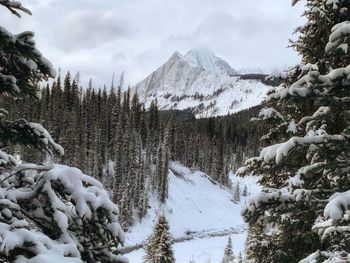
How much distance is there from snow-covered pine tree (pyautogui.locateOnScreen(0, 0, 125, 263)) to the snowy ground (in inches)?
1932

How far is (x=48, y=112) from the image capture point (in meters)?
80.5

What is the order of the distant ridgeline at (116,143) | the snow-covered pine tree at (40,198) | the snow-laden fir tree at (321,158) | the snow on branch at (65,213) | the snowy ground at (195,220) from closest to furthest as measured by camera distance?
the snow-covered pine tree at (40,198) → the snow on branch at (65,213) → the snow-laden fir tree at (321,158) → the snowy ground at (195,220) → the distant ridgeline at (116,143)

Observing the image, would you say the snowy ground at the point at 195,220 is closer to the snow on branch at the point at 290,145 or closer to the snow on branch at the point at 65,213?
the snow on branch at the point at 65,213

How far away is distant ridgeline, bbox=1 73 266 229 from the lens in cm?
7256

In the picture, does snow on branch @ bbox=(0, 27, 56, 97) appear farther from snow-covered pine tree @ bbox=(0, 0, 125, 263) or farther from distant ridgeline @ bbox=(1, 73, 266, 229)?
distant ridgeline @ bbox=(1, 73, 266, 229)

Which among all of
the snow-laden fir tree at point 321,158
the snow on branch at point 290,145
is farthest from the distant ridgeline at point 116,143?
the snow on branch at point 290,145

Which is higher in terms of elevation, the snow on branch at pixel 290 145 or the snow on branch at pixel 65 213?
the snow on branch at pixel 290 145

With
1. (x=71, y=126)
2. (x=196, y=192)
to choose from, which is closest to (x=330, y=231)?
(x=71, y=126)

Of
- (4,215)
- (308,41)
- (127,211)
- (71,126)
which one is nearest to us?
(4,215)

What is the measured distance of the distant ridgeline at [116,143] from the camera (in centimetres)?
7256

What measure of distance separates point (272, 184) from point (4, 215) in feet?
26.2

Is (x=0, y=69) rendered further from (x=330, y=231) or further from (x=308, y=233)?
(x=308, y=233)

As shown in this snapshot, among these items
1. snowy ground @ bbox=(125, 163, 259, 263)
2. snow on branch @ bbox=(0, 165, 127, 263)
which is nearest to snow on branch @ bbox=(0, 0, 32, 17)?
snow on branch @ bbox=(0, 165, 127, 263)

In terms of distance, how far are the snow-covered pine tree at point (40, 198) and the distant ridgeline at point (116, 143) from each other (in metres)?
52.0
